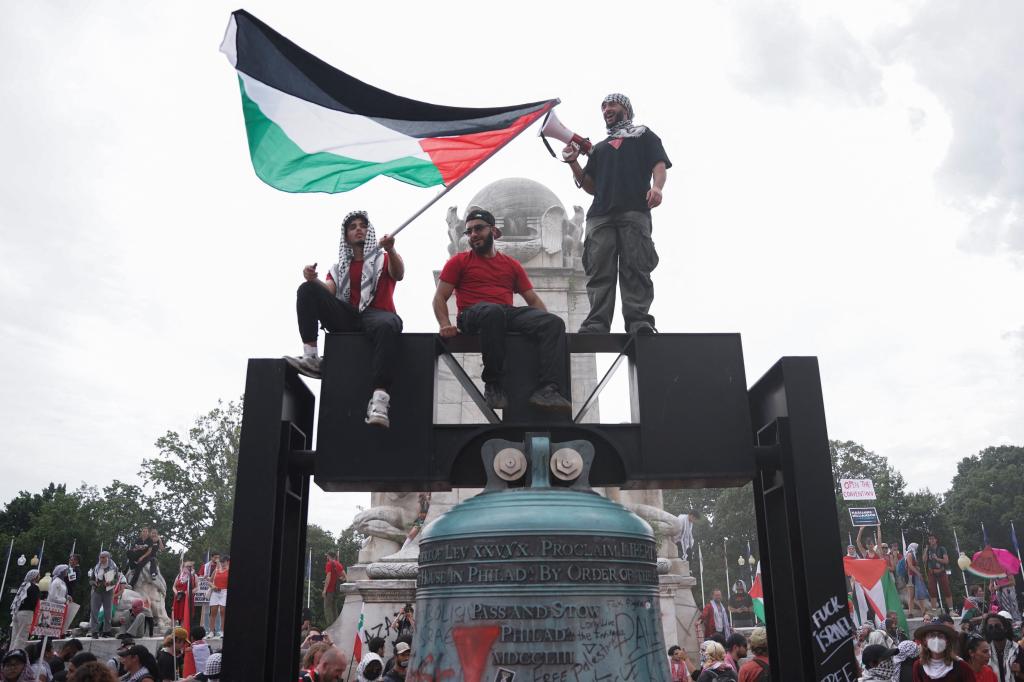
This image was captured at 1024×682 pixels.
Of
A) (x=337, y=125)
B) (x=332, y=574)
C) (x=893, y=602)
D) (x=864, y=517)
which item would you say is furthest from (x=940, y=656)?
(x=864, y=517)

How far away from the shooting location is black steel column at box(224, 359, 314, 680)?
421 centimetres

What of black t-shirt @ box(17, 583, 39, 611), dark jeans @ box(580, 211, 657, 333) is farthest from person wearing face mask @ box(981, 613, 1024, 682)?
black t-shirt @ box(17, 583, 39, 611)

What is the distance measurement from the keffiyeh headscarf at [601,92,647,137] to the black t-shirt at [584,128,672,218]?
0.05 meters

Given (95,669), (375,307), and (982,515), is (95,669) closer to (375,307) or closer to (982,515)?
(375,307)

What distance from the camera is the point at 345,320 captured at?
5043 millimetres

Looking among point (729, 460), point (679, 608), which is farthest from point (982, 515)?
point (729, 460)

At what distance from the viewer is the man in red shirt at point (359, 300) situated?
4.67m

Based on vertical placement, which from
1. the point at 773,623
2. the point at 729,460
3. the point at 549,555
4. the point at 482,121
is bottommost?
the point at 773,623

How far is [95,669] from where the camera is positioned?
19.1 ft

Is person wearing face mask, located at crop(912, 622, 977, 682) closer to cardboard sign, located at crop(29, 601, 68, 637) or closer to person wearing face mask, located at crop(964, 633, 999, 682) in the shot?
person wearing face mask, located at crop(964, 633, 999, 682)

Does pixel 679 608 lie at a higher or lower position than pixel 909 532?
lower

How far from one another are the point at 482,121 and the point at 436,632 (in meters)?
3.37

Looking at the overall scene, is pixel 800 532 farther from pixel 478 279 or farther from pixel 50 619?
pixel 50 619

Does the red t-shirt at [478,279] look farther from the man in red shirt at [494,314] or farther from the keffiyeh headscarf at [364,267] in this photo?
the keffiyeh headscarf at [364,267]
